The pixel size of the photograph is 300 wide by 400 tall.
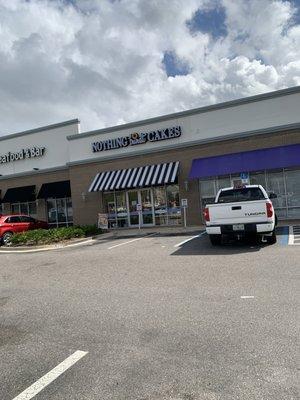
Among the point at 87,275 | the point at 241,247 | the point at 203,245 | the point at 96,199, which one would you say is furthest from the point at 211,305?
the point at 96,199

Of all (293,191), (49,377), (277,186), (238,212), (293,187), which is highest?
(277,186)

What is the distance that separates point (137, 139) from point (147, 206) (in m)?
4.08

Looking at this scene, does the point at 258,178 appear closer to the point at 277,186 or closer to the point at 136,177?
the point at 277,186

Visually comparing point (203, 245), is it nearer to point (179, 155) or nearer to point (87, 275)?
point (87, 275)

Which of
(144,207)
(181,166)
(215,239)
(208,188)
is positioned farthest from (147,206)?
(215,239)

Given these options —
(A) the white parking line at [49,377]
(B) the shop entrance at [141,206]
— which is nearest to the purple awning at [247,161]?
(B) the shop entrance at [141,206]

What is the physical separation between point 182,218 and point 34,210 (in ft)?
39.2

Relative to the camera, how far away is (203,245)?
562 inches

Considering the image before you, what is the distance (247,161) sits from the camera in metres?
21.3

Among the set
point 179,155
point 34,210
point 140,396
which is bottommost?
point 140,396

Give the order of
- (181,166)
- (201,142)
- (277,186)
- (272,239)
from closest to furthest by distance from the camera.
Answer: (272,239), (277,186), (201,142), (181,166)

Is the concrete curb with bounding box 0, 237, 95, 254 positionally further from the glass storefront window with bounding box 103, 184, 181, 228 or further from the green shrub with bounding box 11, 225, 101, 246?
the glass storefront window with bounding box 103, 184, 181, 228

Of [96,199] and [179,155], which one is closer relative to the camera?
[179,155]

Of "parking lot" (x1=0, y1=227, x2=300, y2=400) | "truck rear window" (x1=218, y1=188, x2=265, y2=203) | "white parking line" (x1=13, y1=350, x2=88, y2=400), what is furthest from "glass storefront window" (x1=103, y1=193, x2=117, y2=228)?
"white parking line" (x1=13, y1=350, x2=88, y2=400)
